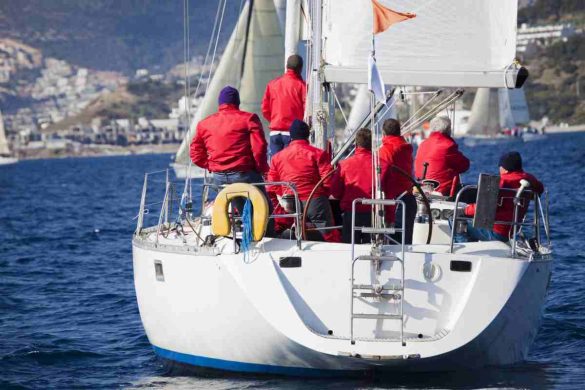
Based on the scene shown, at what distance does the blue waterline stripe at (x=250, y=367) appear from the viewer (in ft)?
35.3

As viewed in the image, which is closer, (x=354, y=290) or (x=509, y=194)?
(x=354, y=290)

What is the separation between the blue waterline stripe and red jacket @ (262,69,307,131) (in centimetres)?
287

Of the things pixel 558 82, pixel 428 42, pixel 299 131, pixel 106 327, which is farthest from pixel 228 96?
pixel 558 82

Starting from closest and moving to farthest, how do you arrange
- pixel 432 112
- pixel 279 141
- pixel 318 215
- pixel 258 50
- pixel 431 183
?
pixel 318 215 → pixel 431 183 → pixel 279 141 → pixel 432 112 → pixel 258 50

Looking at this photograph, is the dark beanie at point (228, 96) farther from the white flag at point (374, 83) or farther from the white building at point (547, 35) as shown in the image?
the white building at point (547, 35)

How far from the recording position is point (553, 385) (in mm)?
11031

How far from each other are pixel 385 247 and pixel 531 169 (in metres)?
41.1

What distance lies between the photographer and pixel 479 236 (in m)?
12.1

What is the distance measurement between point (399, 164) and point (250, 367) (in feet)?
7.29

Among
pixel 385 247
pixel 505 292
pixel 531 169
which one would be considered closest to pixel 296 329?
pixel 385 247

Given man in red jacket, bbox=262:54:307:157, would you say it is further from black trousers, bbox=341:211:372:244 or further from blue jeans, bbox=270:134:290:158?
black trousers, bbox=341:211:372:244

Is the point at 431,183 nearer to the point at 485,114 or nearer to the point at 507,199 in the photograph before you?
the point at 507,199

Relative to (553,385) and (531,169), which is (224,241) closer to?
(553,385)

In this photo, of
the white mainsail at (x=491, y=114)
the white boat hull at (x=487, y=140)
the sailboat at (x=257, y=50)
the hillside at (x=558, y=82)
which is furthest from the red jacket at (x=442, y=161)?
the hillside at (x=558, y=82)
